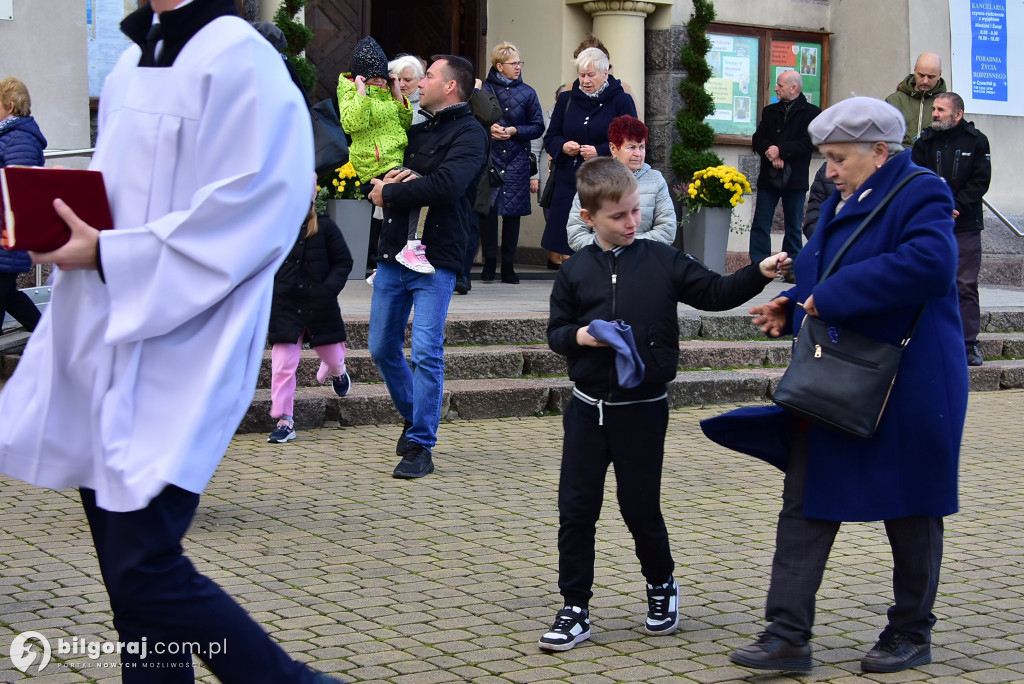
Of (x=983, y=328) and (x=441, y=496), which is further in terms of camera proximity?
(x=983, y=328)

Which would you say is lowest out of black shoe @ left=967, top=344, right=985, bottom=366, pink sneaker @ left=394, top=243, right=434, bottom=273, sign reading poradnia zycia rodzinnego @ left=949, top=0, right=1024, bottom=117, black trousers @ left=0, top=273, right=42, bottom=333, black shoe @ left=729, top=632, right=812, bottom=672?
black shoe @ left=967, top=344, right=985, bottom=366

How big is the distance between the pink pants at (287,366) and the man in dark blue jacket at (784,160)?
6323 millimetres

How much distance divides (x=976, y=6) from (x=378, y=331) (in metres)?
10.5

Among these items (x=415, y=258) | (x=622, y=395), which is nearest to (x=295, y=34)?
(x=415, y=258)

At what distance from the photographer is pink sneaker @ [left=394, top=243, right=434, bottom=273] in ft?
22.1

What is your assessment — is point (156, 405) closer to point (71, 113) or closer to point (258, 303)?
point (258, 303)

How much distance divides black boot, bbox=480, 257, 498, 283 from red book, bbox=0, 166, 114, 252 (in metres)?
9.77

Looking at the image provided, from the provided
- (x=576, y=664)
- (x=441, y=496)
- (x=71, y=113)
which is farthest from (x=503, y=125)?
(x=576, y=664)

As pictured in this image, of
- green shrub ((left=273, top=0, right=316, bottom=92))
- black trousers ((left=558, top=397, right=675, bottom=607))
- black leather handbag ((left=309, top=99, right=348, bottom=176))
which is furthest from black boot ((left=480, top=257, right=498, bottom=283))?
black trousers ((left=558, top=397, right=675, bottom=607))

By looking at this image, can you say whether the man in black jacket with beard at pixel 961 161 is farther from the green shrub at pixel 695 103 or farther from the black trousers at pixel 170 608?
the black trousers at pixel 170 608

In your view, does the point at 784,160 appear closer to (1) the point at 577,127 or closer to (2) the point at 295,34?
(1) the point at 577,127

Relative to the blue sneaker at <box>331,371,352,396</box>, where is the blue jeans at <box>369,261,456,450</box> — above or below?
above

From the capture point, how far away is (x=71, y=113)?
10805mm

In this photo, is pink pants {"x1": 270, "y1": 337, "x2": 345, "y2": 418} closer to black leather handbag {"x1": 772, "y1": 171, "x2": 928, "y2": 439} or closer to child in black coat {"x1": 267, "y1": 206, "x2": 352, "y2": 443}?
child in black coat {"x1": 267, "y1": 206, "x2": 352, "y2": 443}
